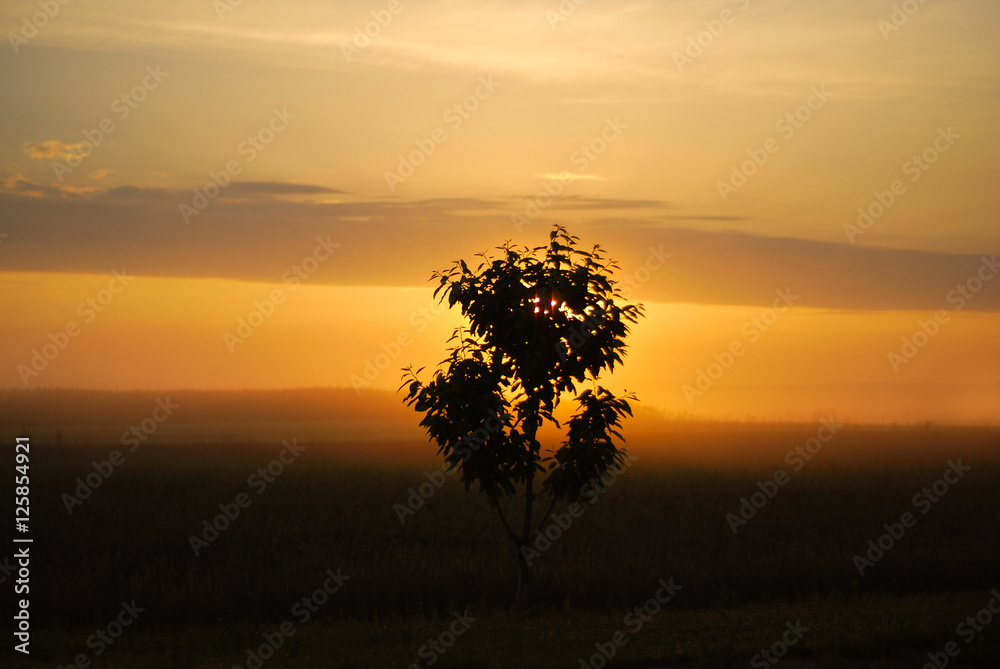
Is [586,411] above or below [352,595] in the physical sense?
above

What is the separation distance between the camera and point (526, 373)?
50.4 feet

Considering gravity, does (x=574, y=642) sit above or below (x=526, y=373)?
below

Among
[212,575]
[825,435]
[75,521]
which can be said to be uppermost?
[825,435]

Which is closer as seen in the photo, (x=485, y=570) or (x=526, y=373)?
(x=526, y=373)

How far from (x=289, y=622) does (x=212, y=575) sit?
238 inches

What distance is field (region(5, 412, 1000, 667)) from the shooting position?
45.9ft

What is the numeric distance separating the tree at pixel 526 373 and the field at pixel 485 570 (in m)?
3.13

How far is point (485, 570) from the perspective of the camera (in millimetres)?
21516

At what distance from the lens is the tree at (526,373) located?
15602 mm

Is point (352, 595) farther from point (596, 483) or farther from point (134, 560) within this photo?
point (134, 560)

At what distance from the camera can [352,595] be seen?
1986cm

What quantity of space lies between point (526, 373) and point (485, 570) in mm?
8168

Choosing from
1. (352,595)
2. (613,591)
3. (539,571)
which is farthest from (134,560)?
(613,591)

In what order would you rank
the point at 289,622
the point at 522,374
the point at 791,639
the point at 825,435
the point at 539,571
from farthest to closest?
1. the point at 825,435
2. the point at 539,571
3. the point at 289,622
4. the point at 522,374
5. the point at 791,639
